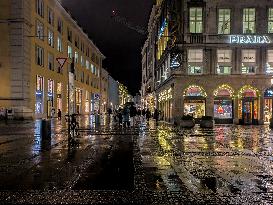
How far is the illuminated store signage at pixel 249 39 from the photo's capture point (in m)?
45.3

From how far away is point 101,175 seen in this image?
1111cm

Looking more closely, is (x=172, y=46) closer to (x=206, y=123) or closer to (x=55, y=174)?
(x=206, y=123)

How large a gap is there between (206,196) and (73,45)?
76507 millimetres

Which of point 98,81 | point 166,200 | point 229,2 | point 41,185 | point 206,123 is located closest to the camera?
point 166,200

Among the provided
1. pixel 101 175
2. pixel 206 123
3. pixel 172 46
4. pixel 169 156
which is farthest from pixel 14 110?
pixel 101 175

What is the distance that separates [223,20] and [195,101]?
29.4 feet

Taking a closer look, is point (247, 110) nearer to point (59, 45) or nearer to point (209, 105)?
point (209, 105)

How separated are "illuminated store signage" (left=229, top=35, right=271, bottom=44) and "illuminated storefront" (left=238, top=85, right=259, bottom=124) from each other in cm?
470

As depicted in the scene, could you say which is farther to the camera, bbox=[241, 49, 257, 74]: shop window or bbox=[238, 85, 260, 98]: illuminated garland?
bbox=[238, 85, 260, 98]: illuminated garland

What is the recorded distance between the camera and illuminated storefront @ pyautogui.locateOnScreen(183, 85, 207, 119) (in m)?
46.4

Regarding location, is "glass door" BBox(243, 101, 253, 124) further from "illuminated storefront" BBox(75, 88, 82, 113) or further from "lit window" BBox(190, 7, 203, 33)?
"illuminated storefront" BBox(75, 88, 82, 113)

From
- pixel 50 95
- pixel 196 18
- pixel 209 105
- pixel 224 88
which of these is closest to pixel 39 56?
pixel 50 95

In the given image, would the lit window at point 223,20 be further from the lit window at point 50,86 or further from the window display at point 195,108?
the lit window at point 50,86

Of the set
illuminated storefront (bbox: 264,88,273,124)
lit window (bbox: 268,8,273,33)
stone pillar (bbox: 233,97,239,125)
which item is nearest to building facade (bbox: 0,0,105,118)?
stone pillar (bbox: 233,97,239,125)
